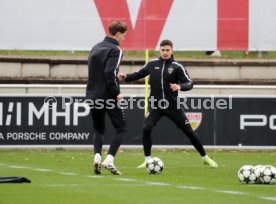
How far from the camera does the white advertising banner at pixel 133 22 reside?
76.7 ft

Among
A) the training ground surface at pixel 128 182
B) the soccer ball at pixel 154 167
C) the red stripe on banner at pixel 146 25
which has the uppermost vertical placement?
the red stripe on banner at pixel 146 25

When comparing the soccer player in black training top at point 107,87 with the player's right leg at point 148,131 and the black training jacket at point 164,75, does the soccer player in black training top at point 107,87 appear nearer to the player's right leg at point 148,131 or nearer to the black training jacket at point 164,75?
the player's right leg at point 148,131

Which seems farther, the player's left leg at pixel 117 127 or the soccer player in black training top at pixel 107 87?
the player's left leg at pixel 117 127

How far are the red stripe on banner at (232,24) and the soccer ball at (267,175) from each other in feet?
32.5

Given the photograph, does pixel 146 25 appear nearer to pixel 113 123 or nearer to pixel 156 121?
pixel 156 121

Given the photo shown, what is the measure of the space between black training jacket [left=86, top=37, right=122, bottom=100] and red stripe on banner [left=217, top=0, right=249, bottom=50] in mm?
8246

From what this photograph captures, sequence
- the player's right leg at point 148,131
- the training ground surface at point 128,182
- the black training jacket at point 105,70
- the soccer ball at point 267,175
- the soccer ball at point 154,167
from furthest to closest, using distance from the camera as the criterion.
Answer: the player's right leg at point 148,131 < the soccer ball at point 154,167 < the black training jacket at point 105,70 < the soccer ball at point 267,175 < the training ground surface at point 128,182

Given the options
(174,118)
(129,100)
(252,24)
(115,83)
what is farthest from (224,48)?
(115,83)

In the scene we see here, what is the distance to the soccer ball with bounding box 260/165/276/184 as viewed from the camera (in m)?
14.1

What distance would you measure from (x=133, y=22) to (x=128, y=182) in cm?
957

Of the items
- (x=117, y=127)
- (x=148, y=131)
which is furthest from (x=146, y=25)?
(x=117, y=127)

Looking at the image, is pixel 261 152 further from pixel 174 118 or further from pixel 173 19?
pixel 174 118

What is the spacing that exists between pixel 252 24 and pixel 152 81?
652 cm

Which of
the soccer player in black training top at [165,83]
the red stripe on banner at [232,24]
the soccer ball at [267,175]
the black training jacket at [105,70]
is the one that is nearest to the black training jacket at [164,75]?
the soccer player in black training top at [165,83]
